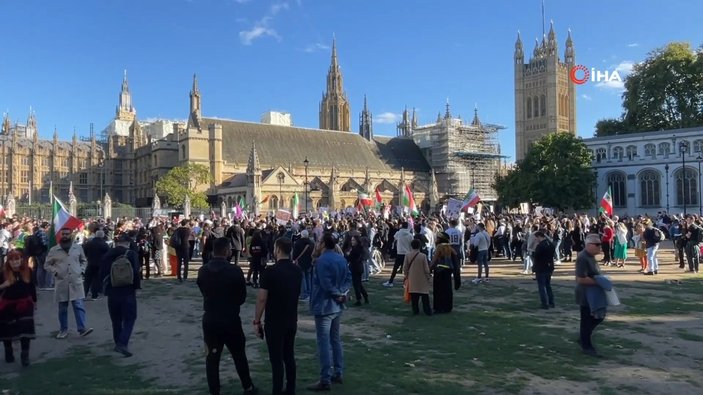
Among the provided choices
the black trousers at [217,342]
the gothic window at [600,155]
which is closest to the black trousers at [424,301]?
the black trousers at [217,342]

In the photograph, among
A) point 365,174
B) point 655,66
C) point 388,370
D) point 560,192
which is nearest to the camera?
point 388,370

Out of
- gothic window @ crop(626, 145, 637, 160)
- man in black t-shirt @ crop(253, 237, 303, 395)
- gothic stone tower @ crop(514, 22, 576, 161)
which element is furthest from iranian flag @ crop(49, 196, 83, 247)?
gothic stone tower @ crop(514, 22, 576, 161)

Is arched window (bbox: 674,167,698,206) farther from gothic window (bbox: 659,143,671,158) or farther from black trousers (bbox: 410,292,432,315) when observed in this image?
black trousers (bbox: 410,292,432,315)

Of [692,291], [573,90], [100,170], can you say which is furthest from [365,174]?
[692,291]

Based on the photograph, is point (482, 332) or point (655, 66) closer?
point (482, 332)

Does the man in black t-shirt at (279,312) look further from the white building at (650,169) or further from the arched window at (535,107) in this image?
the arched window at (535,107)

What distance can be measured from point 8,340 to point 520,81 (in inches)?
4290

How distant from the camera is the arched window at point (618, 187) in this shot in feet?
181

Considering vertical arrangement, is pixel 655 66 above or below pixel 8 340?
above

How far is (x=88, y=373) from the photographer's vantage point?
7.48 meters

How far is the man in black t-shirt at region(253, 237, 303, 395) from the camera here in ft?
19.7

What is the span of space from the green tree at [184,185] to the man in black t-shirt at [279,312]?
2358 inches

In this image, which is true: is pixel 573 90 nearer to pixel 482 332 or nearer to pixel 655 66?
pixel 655 66

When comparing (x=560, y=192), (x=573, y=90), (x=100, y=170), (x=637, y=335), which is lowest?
(x=637, y=335)
